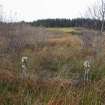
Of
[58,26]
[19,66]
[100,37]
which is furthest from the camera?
[58,26]

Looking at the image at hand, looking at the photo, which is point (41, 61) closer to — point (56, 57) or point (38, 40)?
point (56, 57)

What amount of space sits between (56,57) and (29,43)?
8.00 meters

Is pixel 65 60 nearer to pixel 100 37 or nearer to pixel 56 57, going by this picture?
pixel 56 57

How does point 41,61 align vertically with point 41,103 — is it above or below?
below

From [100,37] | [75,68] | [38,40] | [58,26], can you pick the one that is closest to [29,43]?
[38,40]

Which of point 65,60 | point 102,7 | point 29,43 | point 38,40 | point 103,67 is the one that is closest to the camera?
point 103,67

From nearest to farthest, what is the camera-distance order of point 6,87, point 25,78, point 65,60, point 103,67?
1. point 6,87
2. point 25,78
3. point 103,67
4. point 65,60

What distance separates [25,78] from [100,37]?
37.3 ft

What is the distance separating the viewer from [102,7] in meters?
17.1

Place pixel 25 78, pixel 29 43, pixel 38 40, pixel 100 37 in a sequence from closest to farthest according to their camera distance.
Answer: pixel 25 78 → pixel 100 37 → pixel 29 43 → pixel 38 40

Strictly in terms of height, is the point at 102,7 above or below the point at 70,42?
above

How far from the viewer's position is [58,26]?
5281 cm

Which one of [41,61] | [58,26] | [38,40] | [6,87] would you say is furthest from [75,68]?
[58,26]

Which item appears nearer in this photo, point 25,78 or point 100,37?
point 25,78
